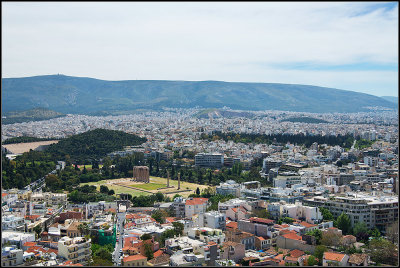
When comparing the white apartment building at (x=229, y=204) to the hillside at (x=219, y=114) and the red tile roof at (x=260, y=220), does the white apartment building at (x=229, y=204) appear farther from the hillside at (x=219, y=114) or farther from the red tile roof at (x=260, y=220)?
the hillside at (x=219, y=114)

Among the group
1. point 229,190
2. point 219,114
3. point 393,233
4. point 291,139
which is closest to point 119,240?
point 393,233

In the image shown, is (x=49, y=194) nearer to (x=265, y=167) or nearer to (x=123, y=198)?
(x=123, y=198)

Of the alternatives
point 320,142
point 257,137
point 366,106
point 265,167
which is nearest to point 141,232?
point 265,167

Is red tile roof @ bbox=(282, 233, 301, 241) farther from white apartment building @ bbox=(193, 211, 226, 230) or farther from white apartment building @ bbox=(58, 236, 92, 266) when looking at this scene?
white apartment building @ bbox=(58, 236, 92, 266)

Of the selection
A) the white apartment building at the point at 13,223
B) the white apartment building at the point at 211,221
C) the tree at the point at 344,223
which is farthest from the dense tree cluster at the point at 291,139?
the white apartment building at the point at 13,223

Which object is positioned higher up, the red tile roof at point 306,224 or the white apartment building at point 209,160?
the white apartment building at point 209,160

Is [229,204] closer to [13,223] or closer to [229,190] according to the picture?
[229,190]
